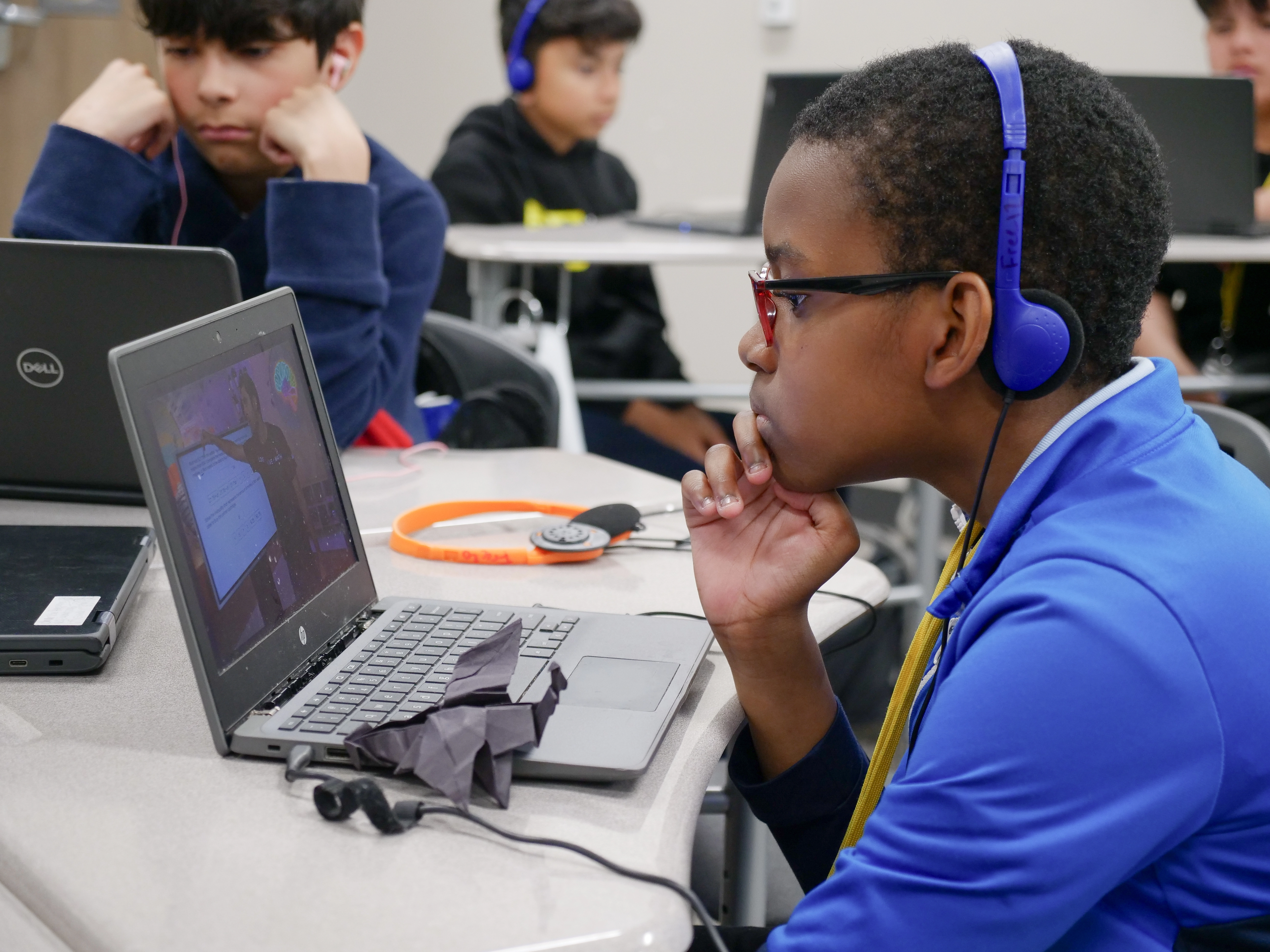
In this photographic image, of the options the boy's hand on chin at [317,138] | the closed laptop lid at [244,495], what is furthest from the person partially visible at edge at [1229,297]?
the closed laptop lid at [244,495]

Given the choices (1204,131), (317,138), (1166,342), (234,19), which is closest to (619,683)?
(317,138)

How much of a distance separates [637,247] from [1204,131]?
3.79ft

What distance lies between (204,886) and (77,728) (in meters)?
0.22

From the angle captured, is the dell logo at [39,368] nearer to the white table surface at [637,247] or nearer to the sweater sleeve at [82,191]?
the sweater sleeve at [82,191]

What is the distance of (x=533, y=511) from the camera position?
1281mm

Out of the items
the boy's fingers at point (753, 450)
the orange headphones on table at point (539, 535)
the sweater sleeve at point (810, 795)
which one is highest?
the boy's fingers at point (753, 450)

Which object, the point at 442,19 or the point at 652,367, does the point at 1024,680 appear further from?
the point at 442,19

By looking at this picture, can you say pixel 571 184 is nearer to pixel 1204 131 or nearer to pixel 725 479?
pixel 1204 131

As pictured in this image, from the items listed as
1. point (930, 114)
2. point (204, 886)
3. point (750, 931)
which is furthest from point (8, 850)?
point (930, 114)

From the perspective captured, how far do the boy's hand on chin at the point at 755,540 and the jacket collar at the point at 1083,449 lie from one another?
0.16m

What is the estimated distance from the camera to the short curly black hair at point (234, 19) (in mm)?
1437

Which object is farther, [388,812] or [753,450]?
[753,450]

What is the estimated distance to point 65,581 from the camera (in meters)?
0.94

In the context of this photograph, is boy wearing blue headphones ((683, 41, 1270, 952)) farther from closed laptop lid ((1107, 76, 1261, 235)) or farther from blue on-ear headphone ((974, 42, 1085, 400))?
closed laptop lid ((1107, 76, 1261, 235))
